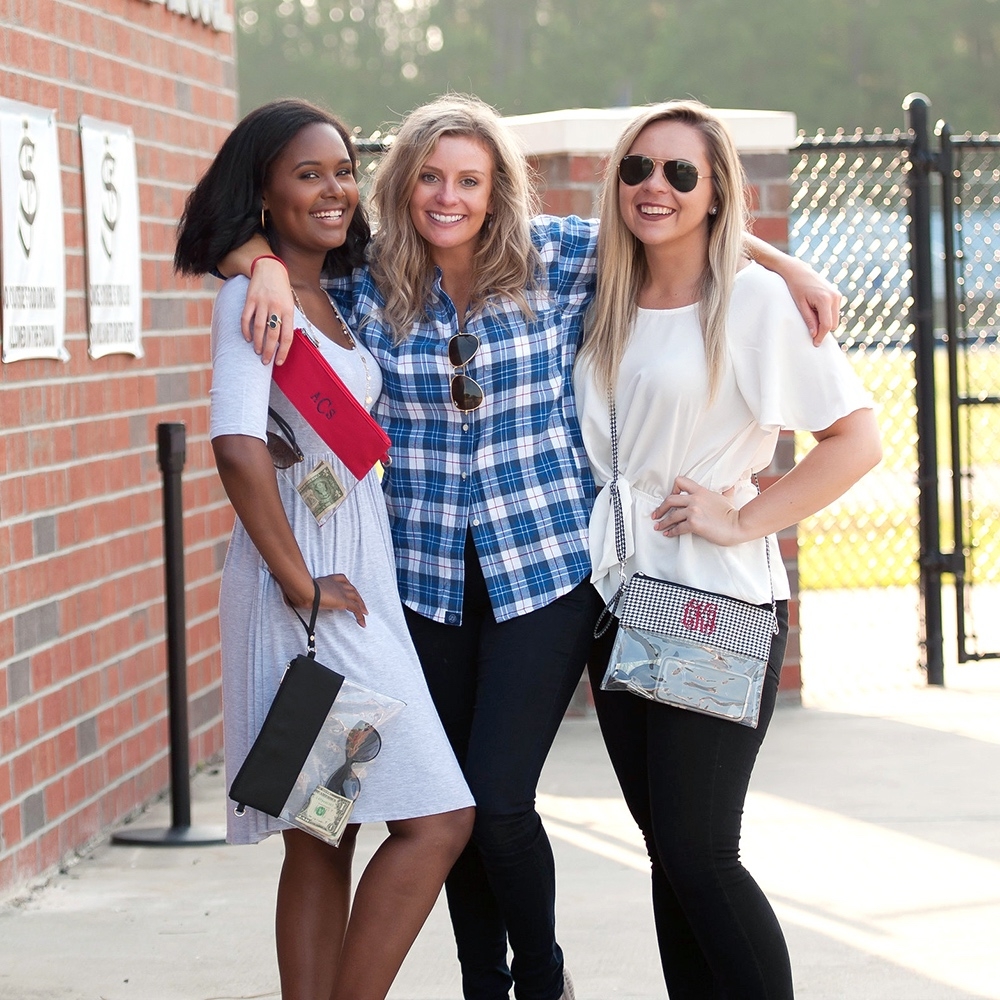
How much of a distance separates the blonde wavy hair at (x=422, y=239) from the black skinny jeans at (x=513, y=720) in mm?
526

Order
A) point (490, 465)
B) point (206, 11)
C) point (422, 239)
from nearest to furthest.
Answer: point (490, 465) → point (422, 239) → point (206, 11)

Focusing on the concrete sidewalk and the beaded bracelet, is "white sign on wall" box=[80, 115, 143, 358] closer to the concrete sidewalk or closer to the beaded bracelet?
the concrete sidewalk

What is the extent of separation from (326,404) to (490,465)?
369mm

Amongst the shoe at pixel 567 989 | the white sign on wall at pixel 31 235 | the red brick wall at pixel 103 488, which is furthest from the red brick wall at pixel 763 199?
the shoe at pixel 567 989

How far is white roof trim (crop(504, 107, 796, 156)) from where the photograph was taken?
21.0 ft

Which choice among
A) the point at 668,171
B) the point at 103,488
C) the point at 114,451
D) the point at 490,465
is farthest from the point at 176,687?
the point at 668,171

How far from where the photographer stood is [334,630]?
311 cm

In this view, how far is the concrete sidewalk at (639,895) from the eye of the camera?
3822 mm

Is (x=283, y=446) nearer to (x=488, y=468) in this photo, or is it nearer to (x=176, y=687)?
(x=488, y=468)

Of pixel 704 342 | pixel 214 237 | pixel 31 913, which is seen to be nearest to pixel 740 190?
pixel 704 342

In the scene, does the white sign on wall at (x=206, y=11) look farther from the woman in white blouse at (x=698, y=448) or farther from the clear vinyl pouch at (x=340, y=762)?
the clear vinyl pouch at (x=340, y=762)

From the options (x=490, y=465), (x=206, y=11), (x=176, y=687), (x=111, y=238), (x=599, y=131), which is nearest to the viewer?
(x=490, y=465)

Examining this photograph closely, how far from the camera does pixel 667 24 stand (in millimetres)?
60781

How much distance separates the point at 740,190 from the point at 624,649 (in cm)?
94
